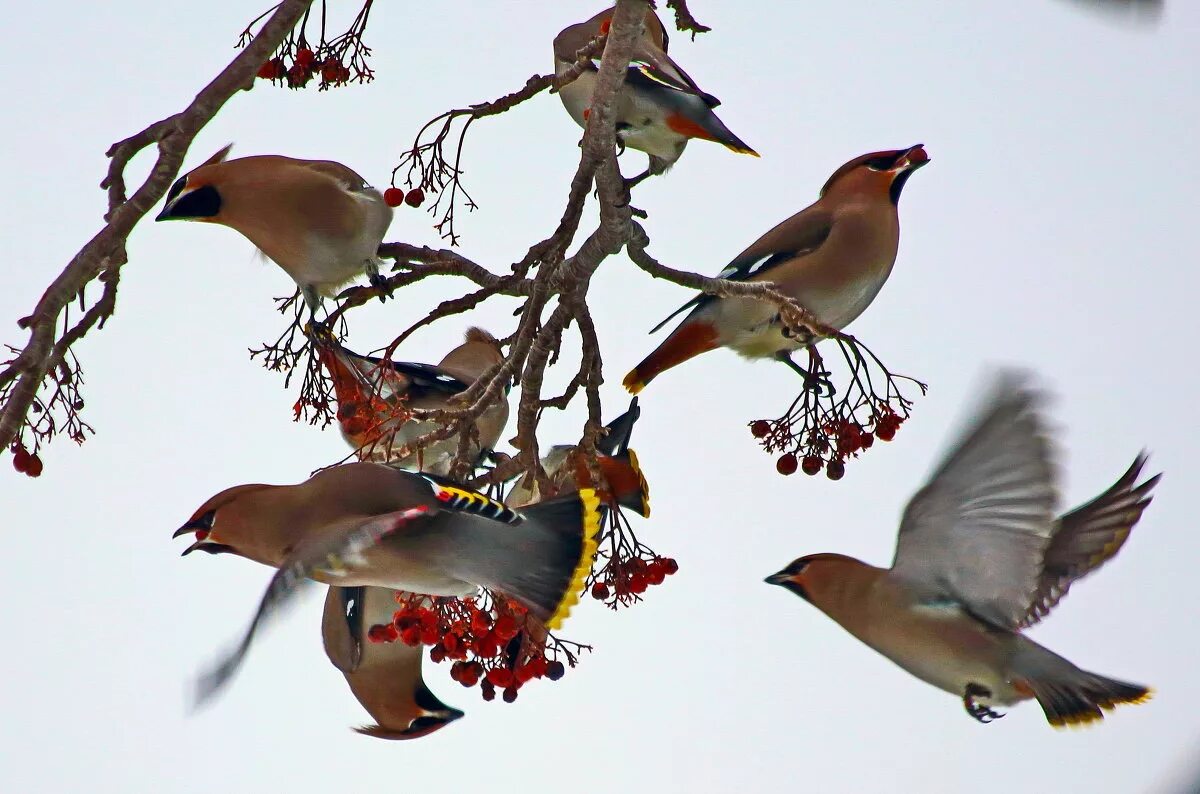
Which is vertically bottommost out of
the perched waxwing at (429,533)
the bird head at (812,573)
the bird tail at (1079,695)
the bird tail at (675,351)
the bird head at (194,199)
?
the bird tail at (1079,695)

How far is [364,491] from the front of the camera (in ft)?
8.13

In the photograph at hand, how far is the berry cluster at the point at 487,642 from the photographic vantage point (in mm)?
2340

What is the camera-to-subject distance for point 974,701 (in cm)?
326

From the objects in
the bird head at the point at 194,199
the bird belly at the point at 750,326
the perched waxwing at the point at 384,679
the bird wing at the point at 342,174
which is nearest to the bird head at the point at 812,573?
the bird belly at the point at 750,326

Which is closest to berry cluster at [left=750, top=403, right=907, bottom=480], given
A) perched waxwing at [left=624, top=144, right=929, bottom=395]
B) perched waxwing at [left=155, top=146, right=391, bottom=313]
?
perched waxwing at [left=624, top=144, right=929, bottom=395]

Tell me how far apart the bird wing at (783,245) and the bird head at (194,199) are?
122 cm

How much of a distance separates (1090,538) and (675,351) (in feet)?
4.03

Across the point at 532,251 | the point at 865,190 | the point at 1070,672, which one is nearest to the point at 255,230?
the point at 532,251

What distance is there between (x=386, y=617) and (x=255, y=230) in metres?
1.04

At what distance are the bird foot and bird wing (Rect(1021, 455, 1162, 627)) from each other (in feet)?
0.71

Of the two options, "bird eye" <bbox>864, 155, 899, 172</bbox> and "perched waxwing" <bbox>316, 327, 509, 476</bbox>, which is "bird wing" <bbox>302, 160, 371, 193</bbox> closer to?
"perched waxwing" <bbox>316, 327, 509, 476</bbox>

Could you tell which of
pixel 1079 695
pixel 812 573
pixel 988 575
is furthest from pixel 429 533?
pixel 1079 695

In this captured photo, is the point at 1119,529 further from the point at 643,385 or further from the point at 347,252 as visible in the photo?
the point at 347,252

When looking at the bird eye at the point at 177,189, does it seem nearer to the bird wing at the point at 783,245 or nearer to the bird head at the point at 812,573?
the bird wing at the point at 783,245
